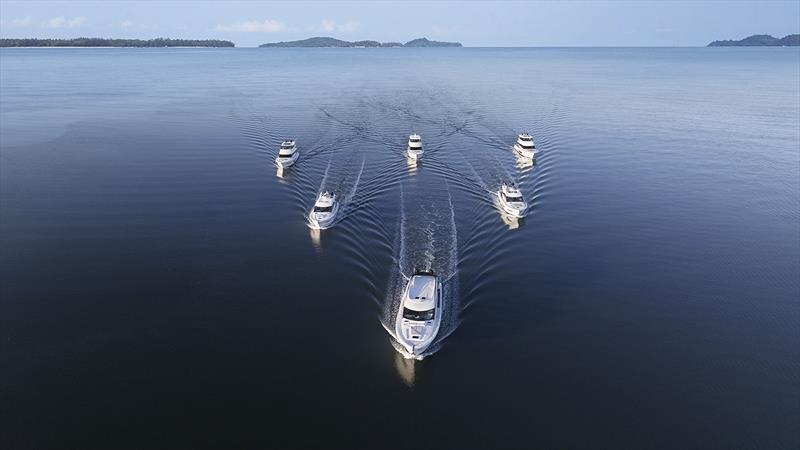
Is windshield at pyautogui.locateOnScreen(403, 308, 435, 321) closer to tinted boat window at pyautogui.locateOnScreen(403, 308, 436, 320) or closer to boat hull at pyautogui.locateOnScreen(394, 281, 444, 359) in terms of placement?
tinted boat window at pyautogui.locateOnScreen(403, 308, 436, 320)

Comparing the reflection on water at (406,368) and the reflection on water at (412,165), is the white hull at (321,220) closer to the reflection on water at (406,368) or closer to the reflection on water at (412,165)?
the reflection on water at (412,165)

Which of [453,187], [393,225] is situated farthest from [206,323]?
[453,187]

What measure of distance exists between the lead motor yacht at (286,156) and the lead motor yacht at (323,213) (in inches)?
953

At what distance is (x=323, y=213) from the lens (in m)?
66.9

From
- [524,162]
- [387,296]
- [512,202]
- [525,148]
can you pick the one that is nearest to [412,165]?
Result: [524,162]

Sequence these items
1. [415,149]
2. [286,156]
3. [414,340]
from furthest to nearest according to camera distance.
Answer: [415,149], [286,156], [414,340]

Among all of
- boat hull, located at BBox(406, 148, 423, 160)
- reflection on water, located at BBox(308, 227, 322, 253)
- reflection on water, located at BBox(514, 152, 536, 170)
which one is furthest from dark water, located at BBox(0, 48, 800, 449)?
boat hull, located at BBox(406, 148, 423, 160)

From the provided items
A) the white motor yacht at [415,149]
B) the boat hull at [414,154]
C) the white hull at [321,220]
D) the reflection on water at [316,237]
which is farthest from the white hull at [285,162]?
the reflection on water at [316,237]

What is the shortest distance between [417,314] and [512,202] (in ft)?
110

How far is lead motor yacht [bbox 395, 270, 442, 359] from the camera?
42.6m

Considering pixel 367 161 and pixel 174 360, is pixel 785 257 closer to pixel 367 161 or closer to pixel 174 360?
pixel 367 161

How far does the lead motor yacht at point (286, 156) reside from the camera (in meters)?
90.0

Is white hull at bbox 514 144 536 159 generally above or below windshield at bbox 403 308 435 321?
above

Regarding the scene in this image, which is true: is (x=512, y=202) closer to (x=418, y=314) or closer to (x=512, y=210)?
(x=512, y=210)
